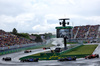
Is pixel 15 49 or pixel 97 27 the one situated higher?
Answer: pixel 97 27

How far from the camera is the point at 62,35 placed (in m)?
55.2

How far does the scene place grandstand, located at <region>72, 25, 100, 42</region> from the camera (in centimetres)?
10711

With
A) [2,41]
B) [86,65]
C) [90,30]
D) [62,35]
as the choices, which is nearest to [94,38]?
[90,30]

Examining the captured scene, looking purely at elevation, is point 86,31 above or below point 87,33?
above

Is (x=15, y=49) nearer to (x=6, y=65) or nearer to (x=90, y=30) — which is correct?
(x=6, y=65)

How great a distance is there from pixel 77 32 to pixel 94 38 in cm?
1516

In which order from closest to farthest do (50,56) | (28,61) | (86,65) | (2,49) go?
1. (86,65)
2. (28,61)
3. (50,56)
4. (2,49)

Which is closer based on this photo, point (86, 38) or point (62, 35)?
point (62, 35)

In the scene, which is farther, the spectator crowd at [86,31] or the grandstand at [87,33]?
the spectator crowd at [86,31]

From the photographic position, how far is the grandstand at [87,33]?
107106mm

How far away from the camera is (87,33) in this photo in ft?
371

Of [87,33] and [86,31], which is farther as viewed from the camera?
[86,31]

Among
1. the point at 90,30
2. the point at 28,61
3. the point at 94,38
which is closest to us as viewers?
the point at 28,61

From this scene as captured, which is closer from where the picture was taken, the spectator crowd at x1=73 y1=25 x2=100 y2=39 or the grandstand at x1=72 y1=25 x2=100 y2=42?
the grandstand at x1=72 y1=25 x2=100 y2=42
